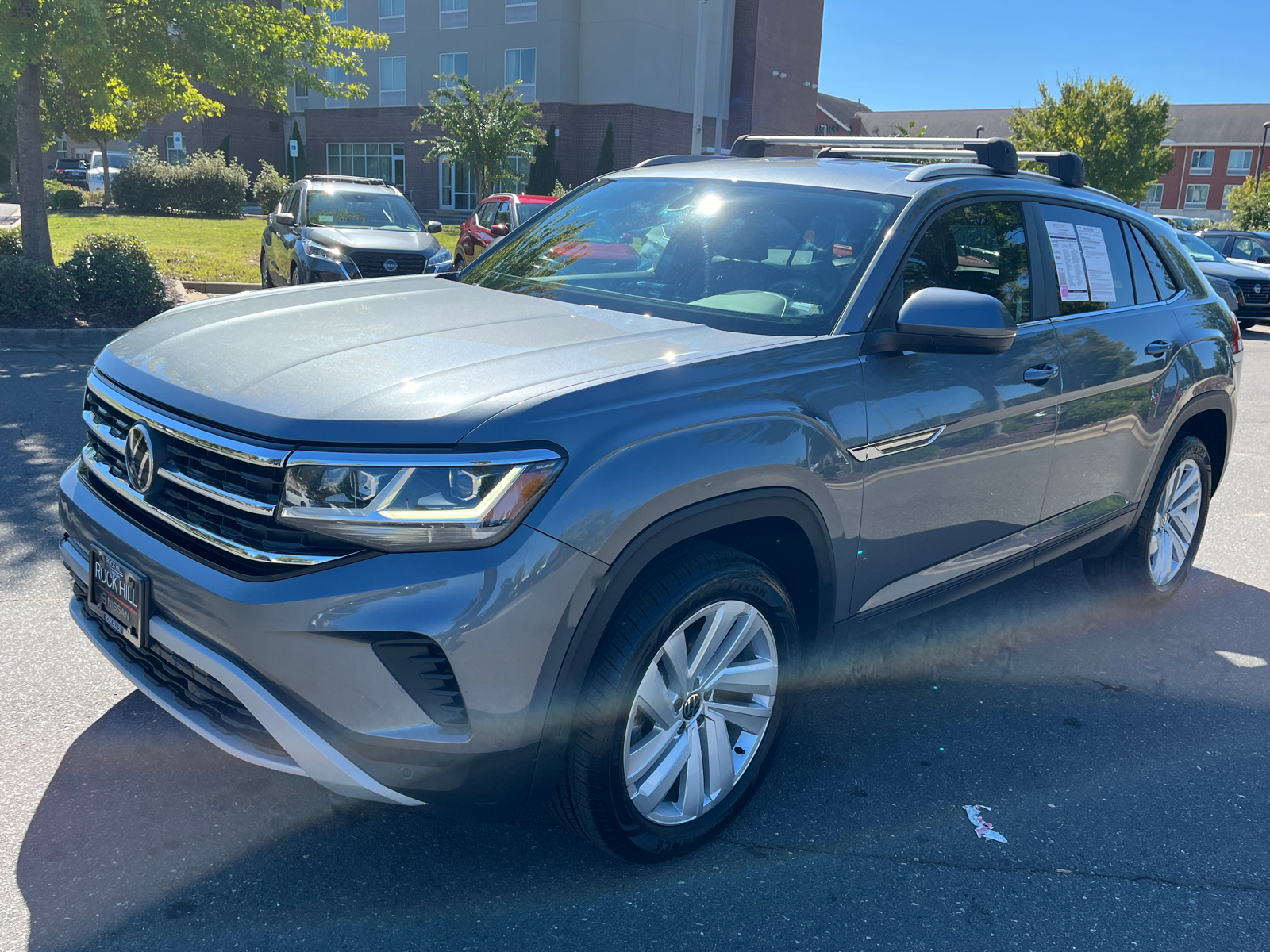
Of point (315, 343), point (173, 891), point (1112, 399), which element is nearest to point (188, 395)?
point (315, 343)

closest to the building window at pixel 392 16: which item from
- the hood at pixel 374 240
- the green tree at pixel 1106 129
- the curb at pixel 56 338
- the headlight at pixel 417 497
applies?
the green tree at pixel 1106 129

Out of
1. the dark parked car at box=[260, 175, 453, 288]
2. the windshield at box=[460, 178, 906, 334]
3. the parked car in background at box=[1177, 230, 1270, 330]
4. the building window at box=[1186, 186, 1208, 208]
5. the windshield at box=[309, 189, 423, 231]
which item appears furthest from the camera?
the building window at box=[1186, 186, 1208, 208]

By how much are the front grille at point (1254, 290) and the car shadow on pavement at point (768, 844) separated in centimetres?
1703

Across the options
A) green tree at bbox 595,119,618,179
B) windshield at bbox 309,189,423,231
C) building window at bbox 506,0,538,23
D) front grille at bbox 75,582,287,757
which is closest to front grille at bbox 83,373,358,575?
front grille at bbox 75,582,287,757

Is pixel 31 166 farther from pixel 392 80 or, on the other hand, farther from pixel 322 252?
pixel 392 80

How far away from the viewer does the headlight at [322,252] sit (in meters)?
12.2

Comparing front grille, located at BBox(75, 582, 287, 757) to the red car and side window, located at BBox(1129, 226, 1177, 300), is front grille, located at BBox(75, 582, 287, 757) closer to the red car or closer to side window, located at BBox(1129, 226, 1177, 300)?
side window, located at BBox(1129, 226, 1177, 300)

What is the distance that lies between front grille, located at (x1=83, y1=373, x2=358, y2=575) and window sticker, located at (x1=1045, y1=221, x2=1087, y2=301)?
2.94 meters

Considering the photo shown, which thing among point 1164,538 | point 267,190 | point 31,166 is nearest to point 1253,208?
point 267,190

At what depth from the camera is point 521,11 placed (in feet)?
148

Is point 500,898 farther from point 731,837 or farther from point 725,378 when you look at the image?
point 725,378

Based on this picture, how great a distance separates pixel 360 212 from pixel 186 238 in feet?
41.0

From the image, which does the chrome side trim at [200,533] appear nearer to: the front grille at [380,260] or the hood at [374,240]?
the front grille at [380,260]

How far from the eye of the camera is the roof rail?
12.8 feet
